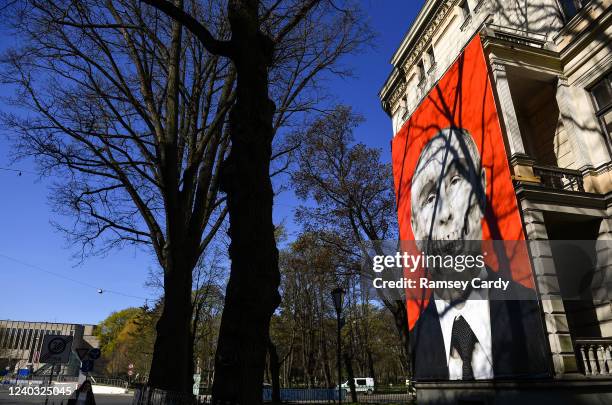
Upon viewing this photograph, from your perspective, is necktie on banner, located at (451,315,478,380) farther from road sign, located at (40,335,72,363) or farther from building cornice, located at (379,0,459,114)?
building cornice, located at (379,0,459,114)

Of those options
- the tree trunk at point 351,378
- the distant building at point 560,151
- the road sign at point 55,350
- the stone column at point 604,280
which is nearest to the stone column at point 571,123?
the distant building at point 560,151

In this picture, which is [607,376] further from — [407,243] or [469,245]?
[407,243]

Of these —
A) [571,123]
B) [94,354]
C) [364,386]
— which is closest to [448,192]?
[571,123]

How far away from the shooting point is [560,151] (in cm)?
1222

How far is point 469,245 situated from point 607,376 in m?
4.18

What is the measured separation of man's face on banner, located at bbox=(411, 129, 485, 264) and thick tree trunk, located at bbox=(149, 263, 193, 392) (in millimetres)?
7952

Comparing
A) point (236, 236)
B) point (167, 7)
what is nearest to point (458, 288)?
point (236, 236)

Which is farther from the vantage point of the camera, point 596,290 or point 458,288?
point 458,288

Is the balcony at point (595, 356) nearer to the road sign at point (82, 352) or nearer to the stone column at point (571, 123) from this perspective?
the stone column at point (571, 123)

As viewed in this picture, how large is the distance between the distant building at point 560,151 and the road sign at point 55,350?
11.7 metres

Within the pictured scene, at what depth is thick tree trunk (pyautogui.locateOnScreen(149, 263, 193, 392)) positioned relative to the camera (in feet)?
27.3

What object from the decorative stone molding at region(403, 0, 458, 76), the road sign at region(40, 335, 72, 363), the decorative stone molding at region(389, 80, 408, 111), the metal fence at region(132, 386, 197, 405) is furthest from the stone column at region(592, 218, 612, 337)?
→ the road sign at region(40, 335, 72, 363)

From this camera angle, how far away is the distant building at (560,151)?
8.62 meters

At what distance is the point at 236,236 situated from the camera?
405cm
